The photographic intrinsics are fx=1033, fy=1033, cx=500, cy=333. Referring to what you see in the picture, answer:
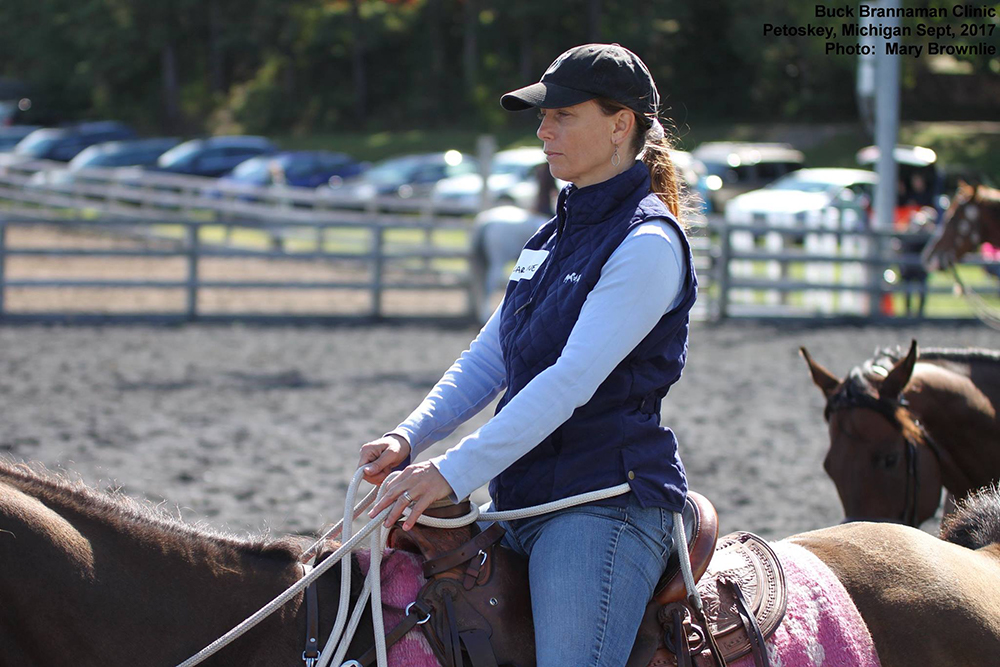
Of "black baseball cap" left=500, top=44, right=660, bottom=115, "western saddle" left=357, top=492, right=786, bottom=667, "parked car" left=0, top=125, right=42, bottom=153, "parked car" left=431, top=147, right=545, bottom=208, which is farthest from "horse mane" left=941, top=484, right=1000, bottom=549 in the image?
"parked car" left=0, top=125, right=42, bottom=153

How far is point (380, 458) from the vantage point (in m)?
2.07

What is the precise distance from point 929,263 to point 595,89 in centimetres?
997

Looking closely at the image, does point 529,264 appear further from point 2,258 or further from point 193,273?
point 2,258

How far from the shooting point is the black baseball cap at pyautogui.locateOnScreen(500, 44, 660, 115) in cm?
203

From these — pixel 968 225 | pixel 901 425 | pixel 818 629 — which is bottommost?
pixel 968 225

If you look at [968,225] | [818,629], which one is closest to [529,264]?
[818,629]

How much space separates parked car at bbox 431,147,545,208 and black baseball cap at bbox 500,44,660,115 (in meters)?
19.3

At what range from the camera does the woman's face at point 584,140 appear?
2.07 meters

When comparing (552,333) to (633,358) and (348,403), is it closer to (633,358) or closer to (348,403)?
(633,358)

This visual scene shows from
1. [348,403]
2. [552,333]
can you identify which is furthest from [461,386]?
[348,403]

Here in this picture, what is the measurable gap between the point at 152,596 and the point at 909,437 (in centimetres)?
267

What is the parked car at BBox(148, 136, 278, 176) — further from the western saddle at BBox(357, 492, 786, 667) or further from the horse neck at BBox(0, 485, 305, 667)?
the western saddle at BBox(357, 492, 786, 667)

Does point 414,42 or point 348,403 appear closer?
point 348,403

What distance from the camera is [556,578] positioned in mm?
1953
